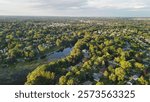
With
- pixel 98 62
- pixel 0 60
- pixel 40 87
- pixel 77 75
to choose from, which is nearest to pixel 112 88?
pixel 40 87

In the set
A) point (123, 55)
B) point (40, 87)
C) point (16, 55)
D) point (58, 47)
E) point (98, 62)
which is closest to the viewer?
point (40, 87)

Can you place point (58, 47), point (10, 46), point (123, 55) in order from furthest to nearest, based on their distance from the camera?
point (58, 47) → point (10, 46) → point (123, 55)

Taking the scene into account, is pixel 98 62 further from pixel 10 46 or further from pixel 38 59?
pixel 10 46

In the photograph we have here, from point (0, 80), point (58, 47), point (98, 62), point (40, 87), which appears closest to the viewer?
point (40, 87)

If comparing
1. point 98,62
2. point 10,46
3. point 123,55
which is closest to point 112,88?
point 98,62

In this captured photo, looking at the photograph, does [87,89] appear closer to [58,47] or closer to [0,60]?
[0,60]

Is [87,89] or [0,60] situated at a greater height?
[87,89]

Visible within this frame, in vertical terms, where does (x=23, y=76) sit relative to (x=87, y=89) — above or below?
below

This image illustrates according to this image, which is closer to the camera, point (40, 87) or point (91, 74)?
point (40, 87)

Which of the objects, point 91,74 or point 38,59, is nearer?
point 91,74
